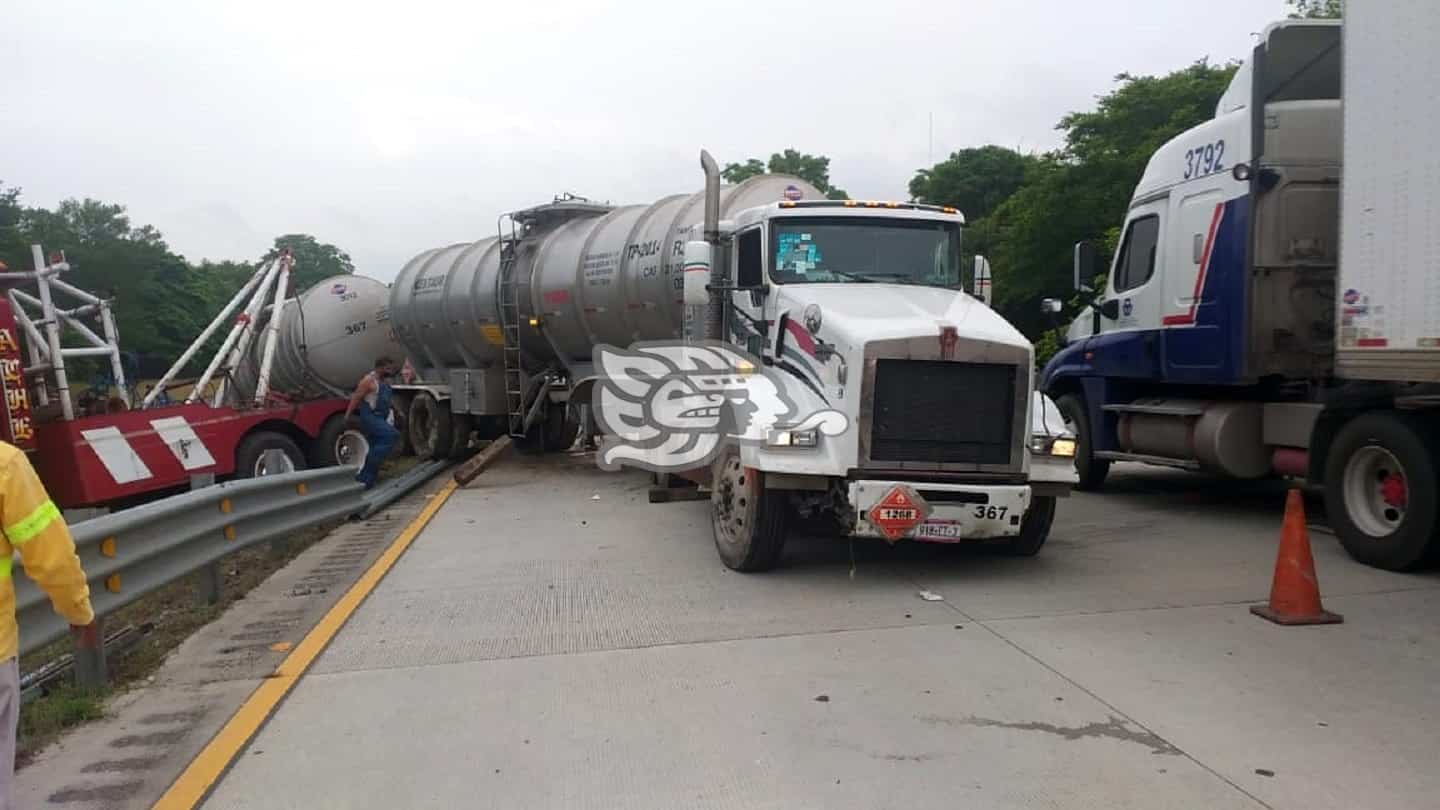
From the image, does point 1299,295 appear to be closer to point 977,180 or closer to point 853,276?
point 853,276

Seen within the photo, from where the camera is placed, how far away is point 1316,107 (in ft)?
26.5

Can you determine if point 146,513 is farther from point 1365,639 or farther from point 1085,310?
point 1085,310

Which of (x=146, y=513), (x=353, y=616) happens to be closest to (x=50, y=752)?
(x=146, y=513)

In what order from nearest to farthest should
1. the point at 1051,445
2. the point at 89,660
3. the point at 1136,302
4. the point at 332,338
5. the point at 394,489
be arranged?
the point at 89,660 < the point at 1051,445 < the point at 1136,302 < the point at 394,489 < the point at 332,338

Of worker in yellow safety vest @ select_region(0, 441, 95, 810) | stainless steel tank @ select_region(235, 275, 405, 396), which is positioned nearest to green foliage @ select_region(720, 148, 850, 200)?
stainless steel tank @ select_region(235, 275, 405, 396)

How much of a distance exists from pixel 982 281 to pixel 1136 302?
7.65 feet

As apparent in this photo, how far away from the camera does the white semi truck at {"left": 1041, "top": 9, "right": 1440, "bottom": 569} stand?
612 centimetres

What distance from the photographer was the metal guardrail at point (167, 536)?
472 centimetres

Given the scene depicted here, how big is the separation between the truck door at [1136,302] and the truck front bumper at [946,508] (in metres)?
3.60

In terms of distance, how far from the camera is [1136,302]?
9.98m

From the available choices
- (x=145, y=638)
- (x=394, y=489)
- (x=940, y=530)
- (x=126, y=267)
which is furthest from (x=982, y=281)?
(x=126, y=267)

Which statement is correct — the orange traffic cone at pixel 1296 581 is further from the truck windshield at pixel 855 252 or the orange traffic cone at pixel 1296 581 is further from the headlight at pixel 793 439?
the truck windshield at pixel 855 252

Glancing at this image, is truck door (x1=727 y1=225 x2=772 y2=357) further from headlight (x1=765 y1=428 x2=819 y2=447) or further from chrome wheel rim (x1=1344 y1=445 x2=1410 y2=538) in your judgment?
chrome wheel rim (x1=1344 y1=445 x2=1410 y2=538)

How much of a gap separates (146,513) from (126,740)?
1512mm
